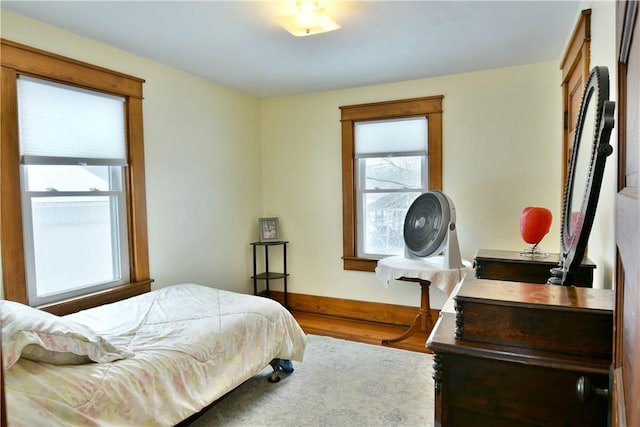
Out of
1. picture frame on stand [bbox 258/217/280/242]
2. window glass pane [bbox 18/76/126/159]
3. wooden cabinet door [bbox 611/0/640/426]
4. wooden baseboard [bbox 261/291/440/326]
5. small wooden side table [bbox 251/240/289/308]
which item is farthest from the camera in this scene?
picture frame on stand [bbox 258/217/280/242]

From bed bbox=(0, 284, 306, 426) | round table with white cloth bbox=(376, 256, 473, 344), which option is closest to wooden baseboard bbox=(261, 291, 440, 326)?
round table with white cloth bbox=(376, 256, 473, 344)

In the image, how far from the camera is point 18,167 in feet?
7.84

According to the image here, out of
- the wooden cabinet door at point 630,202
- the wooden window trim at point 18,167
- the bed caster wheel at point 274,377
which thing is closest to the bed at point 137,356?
the bed caster wheel at point 274,377

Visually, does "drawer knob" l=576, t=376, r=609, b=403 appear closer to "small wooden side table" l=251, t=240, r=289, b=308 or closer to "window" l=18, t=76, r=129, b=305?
"window" l=18, t=76, r=129, b=305

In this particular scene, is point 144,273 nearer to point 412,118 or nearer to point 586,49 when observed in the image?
point 412,118

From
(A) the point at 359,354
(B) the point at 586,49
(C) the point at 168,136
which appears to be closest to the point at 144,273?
(C) the point at 168,136

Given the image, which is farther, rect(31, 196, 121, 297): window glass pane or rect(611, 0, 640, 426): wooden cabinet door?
rect(31, 196, 121, 297): window glass pane

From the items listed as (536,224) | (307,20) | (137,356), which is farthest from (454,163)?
(137,356)

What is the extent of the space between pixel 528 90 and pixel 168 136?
3225 millimetres

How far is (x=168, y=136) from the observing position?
11.3 ft

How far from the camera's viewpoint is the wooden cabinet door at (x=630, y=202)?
16.9 inches

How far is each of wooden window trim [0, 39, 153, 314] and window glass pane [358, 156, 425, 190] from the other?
7.21 feet

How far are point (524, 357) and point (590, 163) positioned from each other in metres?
0.67

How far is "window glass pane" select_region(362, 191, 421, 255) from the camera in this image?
13.2 feet
